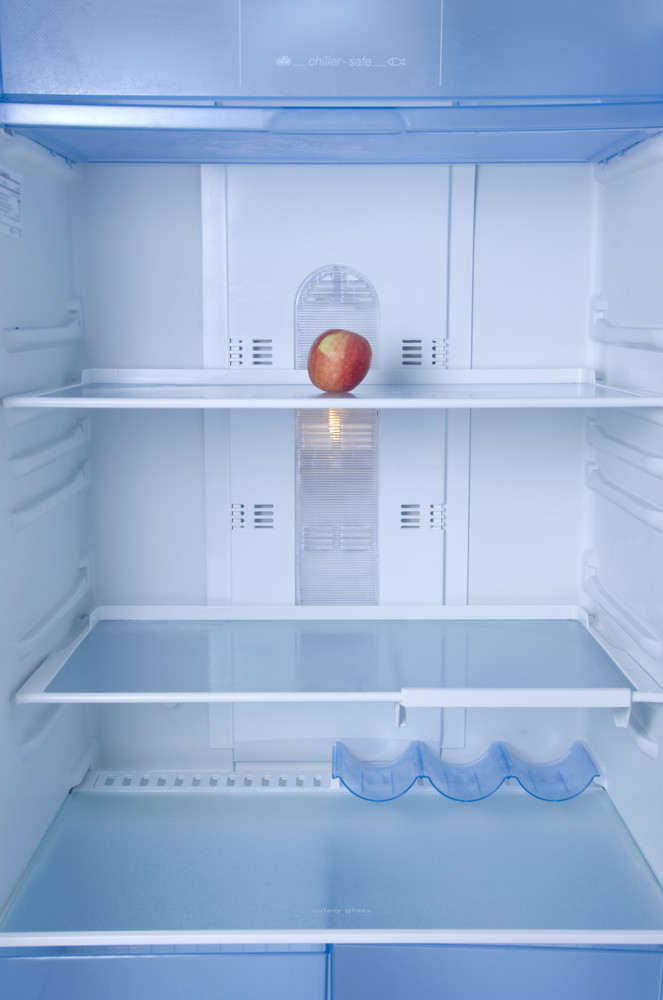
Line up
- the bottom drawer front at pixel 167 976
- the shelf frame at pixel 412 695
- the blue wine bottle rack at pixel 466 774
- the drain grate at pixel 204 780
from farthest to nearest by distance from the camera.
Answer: the drain grate at pixel 204 780, the blue wine bottle rack at pixel 466 774, the shelf frame at pixel 412 695, the bottom drawer front at pixel 167 976

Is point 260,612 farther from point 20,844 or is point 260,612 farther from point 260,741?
point 20,844

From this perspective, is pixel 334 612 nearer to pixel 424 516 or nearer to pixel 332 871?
pixel 424 516

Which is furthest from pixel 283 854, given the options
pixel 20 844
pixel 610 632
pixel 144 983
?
pixel 610 632

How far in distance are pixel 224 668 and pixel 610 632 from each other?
0.79 m

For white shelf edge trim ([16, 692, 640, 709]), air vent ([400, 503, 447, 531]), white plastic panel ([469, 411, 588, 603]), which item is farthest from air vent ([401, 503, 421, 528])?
white shelf edge trim ([16, 692, 640, 709])

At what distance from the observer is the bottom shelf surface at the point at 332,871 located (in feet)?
5.18

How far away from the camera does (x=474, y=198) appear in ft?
6.33

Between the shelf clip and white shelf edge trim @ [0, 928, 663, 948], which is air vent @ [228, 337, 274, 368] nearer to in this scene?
the shelf clip

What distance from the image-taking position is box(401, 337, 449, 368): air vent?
6.46ft

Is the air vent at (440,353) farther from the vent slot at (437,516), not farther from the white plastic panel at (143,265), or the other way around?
the white plastic panel at (143,265)

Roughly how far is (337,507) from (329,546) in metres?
0.09

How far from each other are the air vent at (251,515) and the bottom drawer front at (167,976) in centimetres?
85

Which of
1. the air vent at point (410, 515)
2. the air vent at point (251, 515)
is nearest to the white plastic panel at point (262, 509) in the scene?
the air vent at point (251, 515)

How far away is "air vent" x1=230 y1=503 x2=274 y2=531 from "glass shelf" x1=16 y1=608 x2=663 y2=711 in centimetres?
20
